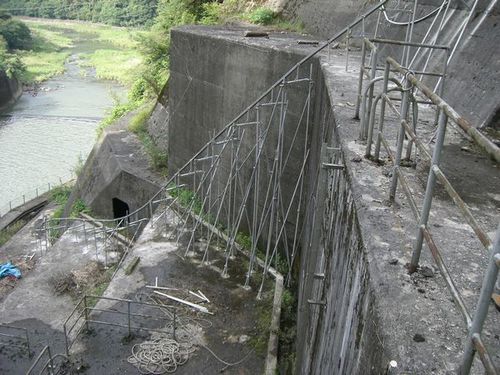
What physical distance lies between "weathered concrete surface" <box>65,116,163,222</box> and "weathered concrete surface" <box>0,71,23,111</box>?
22282 millimetres

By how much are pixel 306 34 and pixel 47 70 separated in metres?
38.6

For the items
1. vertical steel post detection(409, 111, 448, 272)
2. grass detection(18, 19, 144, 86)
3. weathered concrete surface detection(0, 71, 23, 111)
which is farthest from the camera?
grass detection(18, 19, 144, 86)

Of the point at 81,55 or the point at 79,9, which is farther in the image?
the point at 79,9

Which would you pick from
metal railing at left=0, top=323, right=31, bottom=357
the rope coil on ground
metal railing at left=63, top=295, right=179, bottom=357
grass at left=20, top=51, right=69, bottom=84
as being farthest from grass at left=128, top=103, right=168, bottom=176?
grass at left=20, top=51, right=69, bottom=84

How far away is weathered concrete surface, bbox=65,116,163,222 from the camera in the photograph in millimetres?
12839

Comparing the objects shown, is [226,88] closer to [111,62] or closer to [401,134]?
[401,134]

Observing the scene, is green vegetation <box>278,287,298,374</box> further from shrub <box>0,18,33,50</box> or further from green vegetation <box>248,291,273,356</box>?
shrub <box>0,18,33,50</box>

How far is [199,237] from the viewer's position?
9.66m

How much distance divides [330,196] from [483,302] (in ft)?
9.30

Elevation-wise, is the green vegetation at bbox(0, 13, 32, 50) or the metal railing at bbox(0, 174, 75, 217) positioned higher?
the green vegetation at bbox(0, 13, 32, 50)

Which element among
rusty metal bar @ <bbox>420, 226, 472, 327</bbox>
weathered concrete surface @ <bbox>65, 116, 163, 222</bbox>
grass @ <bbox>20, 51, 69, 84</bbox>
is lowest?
grass @ <bbox>20, 51, 69, 84</bbox>

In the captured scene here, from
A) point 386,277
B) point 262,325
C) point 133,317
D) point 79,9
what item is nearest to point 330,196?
point 386,277

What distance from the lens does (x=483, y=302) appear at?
1.28 m

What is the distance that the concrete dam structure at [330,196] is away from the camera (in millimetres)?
1895
